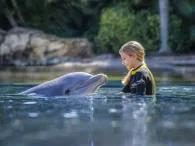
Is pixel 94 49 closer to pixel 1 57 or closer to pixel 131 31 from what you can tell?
pixel 131 31

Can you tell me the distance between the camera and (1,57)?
2734 centimetres

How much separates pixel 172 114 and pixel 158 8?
21622 millimetres

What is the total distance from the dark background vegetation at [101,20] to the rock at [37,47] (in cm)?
201

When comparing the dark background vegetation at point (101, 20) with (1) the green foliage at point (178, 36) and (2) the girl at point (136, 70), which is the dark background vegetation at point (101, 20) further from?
(2) the girl at point (136, 70)

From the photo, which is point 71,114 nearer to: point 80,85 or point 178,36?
point 80,85

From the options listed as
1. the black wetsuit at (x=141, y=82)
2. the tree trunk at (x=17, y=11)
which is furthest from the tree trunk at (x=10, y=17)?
the black wetsuit at (x=141, y=82)

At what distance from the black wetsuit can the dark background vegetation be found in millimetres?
18468

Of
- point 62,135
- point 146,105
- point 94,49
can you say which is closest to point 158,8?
point 94,49

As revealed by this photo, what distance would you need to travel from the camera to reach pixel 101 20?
3000cm

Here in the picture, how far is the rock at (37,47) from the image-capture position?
27.4 m

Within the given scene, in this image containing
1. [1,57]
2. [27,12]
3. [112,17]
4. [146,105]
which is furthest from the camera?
[27,12]

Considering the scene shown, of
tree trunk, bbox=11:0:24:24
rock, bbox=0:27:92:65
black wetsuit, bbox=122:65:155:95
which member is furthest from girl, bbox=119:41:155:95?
tree trunk, bbox=11:0:24:24

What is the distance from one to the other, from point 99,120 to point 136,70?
2211 millimetres

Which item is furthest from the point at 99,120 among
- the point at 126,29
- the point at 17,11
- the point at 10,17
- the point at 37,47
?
the point at 17,11
